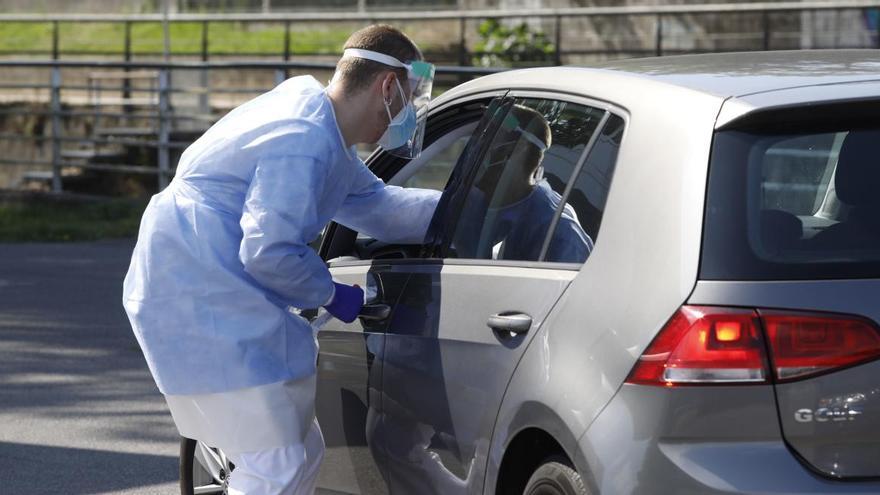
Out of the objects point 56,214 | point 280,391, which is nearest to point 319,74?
point 56,214

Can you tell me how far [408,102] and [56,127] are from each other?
14799 millimetres

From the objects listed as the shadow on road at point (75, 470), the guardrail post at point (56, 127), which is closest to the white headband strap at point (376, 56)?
the shadow on road at point (75, 470)

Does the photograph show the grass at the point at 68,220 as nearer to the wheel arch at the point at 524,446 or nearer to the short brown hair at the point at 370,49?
the short brown hair at the point at 370,49

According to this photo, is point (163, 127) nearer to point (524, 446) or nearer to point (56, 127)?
point (56, 127)

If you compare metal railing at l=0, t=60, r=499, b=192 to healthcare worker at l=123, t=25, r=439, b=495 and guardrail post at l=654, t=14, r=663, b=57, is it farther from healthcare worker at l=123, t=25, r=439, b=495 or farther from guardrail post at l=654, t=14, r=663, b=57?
healthcare worker at l=123, t=25, r=439, b=495

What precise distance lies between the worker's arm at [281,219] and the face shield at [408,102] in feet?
1.13

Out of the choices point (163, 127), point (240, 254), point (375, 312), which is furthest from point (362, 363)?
point (163, 127)

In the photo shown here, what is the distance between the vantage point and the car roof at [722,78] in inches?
124

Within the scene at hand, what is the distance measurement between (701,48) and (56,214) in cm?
761

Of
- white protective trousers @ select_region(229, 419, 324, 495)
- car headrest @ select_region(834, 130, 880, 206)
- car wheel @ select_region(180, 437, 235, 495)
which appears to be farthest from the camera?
car wheel @ select_region(180, 437, 235, 495)

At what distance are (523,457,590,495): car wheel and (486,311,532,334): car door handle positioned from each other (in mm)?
307

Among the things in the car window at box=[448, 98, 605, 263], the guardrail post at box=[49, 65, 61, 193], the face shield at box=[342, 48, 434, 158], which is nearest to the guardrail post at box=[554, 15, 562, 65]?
the guardrail post at box=[49, 65, 61, 193]

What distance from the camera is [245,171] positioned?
3898mm

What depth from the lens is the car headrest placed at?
314 centimetres
